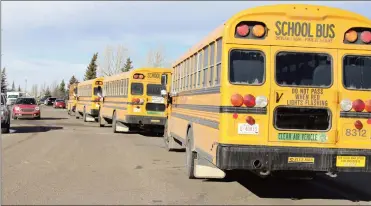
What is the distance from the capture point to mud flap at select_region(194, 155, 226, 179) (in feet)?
27.1

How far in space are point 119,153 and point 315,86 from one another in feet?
23.3

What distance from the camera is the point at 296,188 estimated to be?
335 inches

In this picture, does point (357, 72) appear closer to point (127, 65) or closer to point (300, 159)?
point (300, 159)

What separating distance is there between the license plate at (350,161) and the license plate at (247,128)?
123cm

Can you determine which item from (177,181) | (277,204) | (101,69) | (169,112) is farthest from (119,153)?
(101,69)

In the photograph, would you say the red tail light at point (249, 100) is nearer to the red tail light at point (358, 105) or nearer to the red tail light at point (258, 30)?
the red tail light at point (258, 30)

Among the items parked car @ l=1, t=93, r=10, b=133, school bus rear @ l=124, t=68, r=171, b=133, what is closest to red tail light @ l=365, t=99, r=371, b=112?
school bus rear @ l=124, t=68, r=171, b=133

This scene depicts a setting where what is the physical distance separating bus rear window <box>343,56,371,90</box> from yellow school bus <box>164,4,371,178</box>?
0.01m

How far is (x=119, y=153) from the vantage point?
12.9 metres

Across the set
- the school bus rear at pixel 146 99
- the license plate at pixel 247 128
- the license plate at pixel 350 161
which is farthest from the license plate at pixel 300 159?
the school bus rear at pixel 146 99

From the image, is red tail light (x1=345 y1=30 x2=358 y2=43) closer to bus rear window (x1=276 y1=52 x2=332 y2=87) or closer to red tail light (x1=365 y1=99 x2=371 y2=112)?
bus rear window (x1=276 y1=52 x2=332 y2=87)

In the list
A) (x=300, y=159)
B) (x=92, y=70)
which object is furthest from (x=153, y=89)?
(x=92, y=70)

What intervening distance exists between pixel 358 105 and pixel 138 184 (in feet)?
12.4

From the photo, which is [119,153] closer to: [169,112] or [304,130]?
[169,112]
